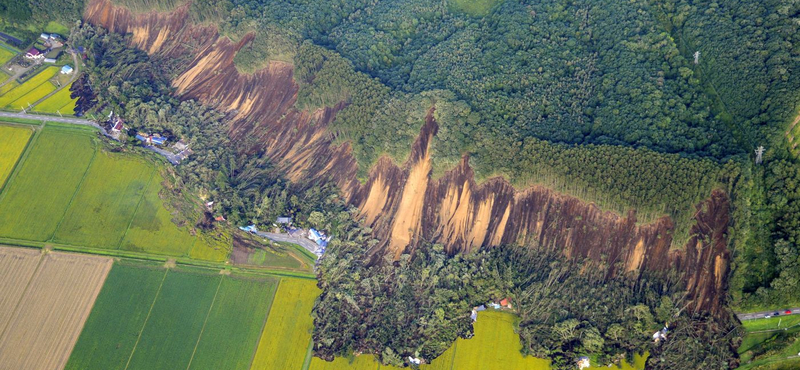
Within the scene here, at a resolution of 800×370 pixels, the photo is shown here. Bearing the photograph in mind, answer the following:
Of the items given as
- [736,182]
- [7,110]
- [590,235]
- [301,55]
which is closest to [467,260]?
[590,235]

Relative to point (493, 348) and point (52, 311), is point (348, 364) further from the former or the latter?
point (52, 311)

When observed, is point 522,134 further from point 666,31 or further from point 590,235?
point 666,31

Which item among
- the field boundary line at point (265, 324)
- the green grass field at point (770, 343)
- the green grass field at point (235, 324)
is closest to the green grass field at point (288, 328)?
the field boundary line at point (265, 324)

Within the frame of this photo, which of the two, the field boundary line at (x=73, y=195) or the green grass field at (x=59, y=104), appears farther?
the green grass field at (x=59, y=104)

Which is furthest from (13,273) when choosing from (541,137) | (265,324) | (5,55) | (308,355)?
(541,137)

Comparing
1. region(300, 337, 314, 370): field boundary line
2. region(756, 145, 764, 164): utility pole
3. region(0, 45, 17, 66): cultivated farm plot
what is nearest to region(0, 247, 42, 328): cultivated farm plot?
region(300, 337, 314, 370): field boundary line

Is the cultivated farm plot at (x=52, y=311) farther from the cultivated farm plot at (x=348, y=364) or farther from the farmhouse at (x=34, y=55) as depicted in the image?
the farmhouse at (x=34, y=55)
